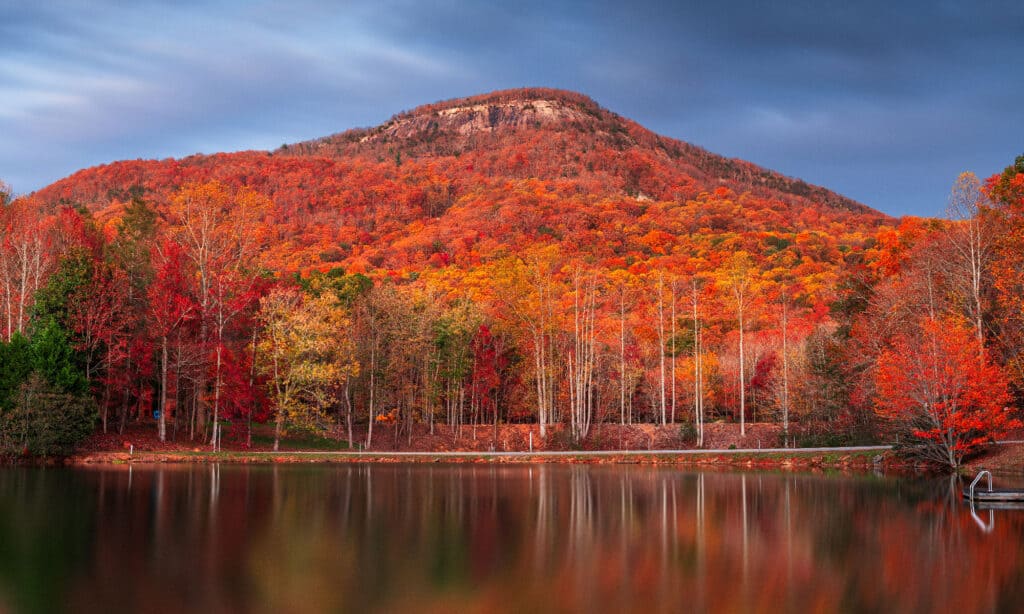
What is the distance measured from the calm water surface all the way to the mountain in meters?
61.0

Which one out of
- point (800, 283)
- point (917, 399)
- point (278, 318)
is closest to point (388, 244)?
point (800, 283)

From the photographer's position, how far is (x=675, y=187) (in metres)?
145

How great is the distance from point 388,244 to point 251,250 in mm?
60962

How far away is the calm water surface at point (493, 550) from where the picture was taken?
11.3 metres

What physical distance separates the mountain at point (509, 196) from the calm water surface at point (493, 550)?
61.0 metres

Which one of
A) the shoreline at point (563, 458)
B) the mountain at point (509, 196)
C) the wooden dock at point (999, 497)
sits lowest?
the shoreline at point (563, 458)

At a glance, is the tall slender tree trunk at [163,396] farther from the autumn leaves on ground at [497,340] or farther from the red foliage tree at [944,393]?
the red foliage tree at [944,393]

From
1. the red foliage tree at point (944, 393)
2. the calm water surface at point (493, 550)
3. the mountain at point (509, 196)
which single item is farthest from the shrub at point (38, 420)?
the mountain at point (509, 196)

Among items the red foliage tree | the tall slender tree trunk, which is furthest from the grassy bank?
the tall slender tree trunk

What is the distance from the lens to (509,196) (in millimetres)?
131625

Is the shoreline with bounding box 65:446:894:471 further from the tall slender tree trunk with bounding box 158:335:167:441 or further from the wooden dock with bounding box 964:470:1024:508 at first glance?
the wooden dock with bounding box 964:470:1024:508

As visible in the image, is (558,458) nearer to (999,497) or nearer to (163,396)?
(163,396)

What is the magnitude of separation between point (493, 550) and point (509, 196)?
119 metres

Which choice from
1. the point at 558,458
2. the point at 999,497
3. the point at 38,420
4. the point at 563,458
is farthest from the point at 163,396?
the point at 999,497
